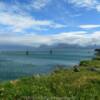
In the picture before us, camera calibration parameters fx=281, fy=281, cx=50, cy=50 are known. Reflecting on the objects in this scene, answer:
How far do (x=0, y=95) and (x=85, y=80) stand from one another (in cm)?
1456

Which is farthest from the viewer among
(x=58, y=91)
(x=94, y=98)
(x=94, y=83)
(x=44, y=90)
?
(x=94, y=83)

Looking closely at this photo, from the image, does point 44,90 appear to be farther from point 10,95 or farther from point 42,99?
point 42,99

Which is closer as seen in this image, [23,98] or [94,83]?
[23,98]

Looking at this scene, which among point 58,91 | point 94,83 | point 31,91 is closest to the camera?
point 31,91

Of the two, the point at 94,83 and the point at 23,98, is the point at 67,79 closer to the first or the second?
the point at 94,83

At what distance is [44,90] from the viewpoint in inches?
747

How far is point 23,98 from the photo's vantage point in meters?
14.6

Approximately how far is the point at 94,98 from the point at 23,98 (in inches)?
165

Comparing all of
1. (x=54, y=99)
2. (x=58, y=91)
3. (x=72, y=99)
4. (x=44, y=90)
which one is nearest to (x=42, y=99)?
(x=54, y=99)

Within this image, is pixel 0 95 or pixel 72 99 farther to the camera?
pixel 0 95

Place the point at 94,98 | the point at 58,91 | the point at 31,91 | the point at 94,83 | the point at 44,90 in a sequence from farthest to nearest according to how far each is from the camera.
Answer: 1. the point at 94,83
2. the point at 58,91
3. the point at 44,90
4. the point at 31,91
5. the point at 94,98

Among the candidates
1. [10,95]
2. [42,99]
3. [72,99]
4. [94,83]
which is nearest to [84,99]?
[72,99]

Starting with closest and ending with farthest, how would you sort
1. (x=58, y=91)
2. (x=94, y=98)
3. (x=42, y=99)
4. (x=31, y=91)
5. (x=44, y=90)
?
(x=42, y=99) → (x=94, y=98) → (x=31, y=91) → (x=44, y=90) → (x=58, y=91)

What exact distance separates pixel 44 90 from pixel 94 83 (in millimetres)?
10869
